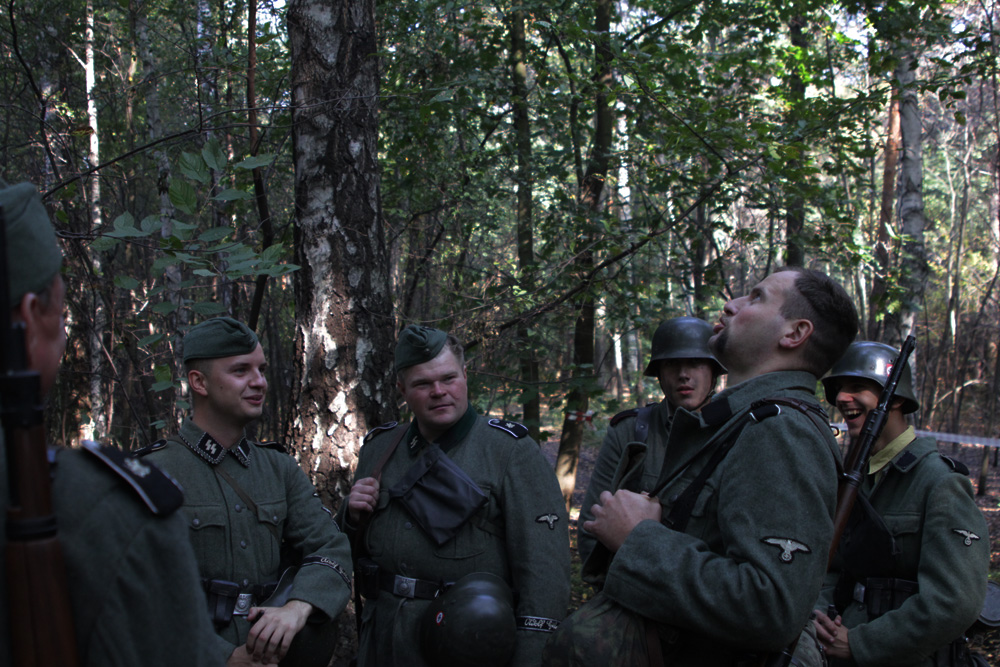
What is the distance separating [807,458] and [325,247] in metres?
2.87

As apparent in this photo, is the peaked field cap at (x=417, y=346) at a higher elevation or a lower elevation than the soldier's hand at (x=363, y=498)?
higher

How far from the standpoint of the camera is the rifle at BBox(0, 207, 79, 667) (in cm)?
104

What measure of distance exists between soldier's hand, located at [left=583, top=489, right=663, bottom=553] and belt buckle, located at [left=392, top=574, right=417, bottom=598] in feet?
4.16

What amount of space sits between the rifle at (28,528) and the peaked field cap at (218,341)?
2024 mm

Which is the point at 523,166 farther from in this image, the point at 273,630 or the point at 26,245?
the point at 26,245

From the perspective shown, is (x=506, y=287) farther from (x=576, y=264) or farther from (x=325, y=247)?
(x=325, y=247)

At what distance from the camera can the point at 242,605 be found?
9.07ft

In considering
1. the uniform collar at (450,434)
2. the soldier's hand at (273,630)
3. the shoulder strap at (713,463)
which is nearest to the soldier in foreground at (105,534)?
the shoulder strap at (713,463)

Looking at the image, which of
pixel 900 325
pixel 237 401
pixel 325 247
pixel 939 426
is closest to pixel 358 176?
pixel 325 247

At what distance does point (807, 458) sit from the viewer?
1781 millimetres

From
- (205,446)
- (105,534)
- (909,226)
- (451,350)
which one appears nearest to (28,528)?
(105,534)

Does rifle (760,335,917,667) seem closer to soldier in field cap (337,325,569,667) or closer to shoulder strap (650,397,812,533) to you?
shoulder strap (650,397,812,533)

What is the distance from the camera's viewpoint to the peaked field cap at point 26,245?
113cm

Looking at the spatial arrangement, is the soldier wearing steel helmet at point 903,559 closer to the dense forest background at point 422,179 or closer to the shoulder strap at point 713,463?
the shoulder strap at point 713,463
